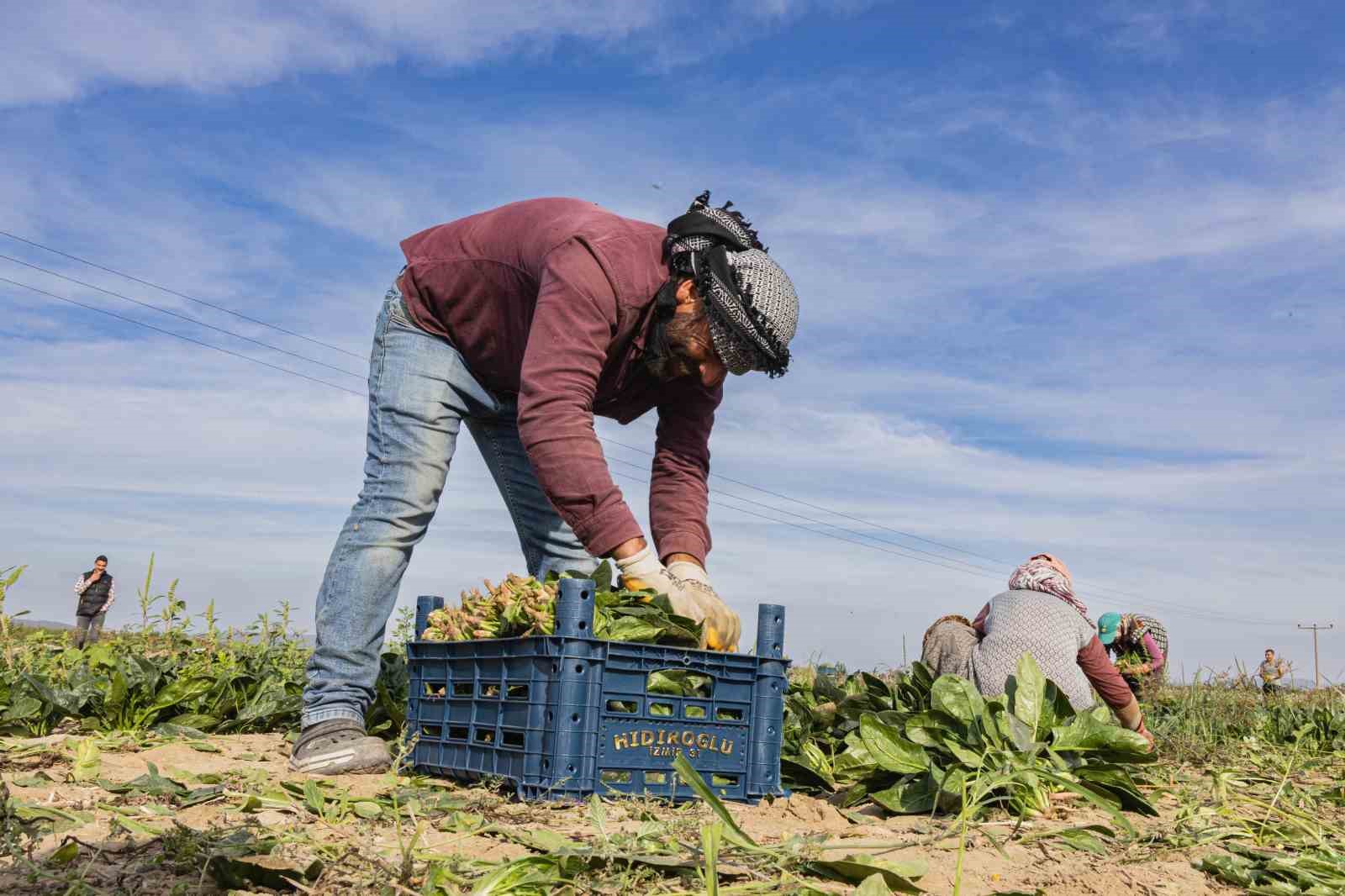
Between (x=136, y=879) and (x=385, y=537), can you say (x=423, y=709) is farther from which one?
(x=136, y=879)

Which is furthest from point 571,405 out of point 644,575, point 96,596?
point 96,596

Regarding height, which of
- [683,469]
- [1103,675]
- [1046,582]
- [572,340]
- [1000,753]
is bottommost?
[1000,753]

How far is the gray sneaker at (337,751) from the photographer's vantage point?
348 cm

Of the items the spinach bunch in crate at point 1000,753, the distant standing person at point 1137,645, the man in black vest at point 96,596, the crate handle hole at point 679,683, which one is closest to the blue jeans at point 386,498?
the crate handle hole at point 679,683

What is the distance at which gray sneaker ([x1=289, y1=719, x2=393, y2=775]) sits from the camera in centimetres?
348

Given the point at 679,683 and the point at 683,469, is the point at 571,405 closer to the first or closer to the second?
the point at 679,683

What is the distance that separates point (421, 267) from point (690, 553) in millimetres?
1420

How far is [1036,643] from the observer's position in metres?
4.25

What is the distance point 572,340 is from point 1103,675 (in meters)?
2.76

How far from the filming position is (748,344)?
3.59m

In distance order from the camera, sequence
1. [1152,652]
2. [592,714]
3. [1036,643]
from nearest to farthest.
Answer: [592,714]
[1036,643]
[1152,652]

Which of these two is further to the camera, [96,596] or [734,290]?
[96,596]

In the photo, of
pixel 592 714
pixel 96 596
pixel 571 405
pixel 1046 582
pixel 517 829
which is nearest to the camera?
pixel 517 829

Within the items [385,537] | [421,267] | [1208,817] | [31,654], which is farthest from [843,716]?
[31,654]
